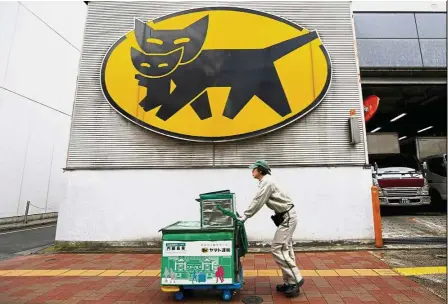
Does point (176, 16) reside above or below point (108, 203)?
above

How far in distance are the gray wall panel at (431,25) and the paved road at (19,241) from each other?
14.5 metres

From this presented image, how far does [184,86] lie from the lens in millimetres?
7688

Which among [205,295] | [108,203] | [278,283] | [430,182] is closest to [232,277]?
[205,295]

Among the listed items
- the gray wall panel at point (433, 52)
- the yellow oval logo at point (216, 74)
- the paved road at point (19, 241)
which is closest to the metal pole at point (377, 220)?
the yellow oval logo at point (216, 74)

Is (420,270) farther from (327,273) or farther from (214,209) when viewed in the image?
(214,209)

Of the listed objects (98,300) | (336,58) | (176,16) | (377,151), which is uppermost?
(176,16)

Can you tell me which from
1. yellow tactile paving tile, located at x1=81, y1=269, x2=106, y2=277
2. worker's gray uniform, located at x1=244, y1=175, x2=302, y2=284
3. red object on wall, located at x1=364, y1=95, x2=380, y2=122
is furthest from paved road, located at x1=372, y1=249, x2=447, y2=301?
yellow tactile paving tile, located at x1=81, y1=269, x2=106, y2=277

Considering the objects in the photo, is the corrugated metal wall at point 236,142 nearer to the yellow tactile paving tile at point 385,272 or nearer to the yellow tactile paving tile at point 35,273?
the yellow tactile paving tile at point 35,273

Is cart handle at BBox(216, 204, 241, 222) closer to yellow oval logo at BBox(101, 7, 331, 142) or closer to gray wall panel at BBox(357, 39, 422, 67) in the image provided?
yellow oval logo at BBox(101, 7, 331, 142)

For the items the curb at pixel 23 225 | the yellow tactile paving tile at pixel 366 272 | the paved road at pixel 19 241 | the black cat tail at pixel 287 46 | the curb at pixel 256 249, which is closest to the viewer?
the yellow tactile paving tile at pixel 366 272

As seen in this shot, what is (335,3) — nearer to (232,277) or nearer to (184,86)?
(184,86)

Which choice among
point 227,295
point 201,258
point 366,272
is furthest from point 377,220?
point 201,258

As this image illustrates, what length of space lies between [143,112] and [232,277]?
5.22 m

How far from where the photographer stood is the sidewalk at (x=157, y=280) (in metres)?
3.95
